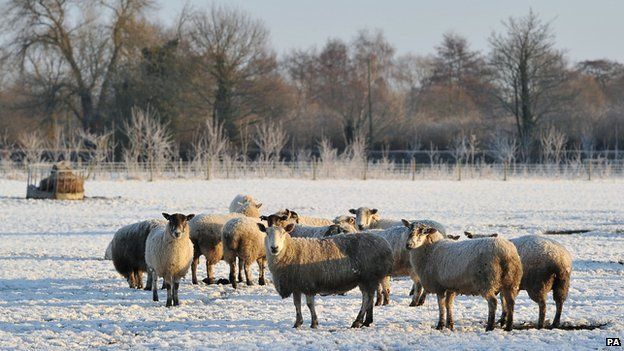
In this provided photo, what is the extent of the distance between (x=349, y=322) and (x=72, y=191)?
23.5 meters

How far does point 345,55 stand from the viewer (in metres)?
83.2

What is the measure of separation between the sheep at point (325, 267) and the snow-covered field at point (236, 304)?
46 cm

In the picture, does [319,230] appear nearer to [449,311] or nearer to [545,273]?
[449,311]

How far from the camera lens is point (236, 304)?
11.8 meters

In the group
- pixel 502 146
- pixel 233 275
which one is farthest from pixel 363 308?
pixel 502 146

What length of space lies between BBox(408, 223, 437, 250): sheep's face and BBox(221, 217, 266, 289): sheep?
3.58 meters

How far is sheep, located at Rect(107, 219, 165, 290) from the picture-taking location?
44.2 ft

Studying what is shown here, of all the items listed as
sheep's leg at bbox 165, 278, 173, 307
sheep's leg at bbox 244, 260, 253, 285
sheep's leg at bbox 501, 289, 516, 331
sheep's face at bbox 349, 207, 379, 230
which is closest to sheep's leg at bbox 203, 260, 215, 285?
sheep's leg at bbox 244, 260, 253, 285

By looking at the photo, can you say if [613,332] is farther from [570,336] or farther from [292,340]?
[292,340]

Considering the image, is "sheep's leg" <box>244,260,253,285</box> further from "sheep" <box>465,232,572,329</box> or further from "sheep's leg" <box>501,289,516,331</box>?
"sheep's leg" <box>501,289,516,331</box>

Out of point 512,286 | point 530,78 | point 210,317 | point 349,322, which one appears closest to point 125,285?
point 210,317

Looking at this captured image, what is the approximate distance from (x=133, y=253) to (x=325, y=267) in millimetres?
4398

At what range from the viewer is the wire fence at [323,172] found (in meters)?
44.7

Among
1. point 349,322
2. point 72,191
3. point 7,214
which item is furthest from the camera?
point 72,191
